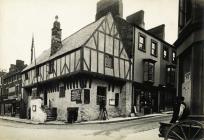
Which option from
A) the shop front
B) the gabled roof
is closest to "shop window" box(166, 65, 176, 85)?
the shop front

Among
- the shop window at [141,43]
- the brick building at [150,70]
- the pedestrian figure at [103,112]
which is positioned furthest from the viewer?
the shop window at [141,43]

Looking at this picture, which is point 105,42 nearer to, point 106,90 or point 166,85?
point 106,90

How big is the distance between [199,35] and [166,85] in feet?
21.2

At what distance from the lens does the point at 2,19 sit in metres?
5.18

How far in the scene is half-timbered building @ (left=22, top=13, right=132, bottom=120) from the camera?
7767mm

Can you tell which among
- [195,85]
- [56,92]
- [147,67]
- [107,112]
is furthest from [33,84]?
[195,85]

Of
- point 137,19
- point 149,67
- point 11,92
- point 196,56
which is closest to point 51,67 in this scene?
point 149,67

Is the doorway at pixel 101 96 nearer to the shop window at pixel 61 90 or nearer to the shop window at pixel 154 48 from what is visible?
the shop window at pixel 61 90

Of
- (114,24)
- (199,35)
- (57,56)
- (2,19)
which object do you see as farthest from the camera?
(57,56)

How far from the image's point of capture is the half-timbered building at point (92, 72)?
777 cm

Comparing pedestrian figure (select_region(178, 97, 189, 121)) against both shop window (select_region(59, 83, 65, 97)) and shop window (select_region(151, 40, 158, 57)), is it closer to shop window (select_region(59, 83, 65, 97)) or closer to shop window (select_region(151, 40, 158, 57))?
shop window (select_region(59, 83, 65, 97))

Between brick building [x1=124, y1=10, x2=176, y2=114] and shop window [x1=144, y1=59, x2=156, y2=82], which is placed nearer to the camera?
brick building [x1=124, y1=10, x2=176, y2=114]

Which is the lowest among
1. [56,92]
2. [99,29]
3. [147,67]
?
[56,92]

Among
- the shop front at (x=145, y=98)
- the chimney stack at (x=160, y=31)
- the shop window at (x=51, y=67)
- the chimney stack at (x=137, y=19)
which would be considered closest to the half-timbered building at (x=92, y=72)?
the shop window at (x=51, y=67)
